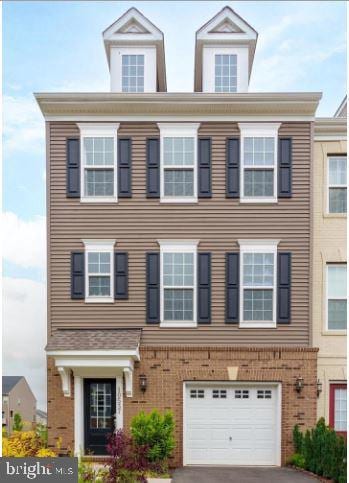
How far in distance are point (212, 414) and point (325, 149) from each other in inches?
240

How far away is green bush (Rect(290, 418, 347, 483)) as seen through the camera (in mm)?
7910

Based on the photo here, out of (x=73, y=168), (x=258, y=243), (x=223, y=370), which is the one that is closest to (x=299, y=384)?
(x=223, y=370)

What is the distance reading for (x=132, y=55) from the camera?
952cm

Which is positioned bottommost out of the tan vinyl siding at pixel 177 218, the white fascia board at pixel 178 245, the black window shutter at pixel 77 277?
the black window shutter at pixel 77 277

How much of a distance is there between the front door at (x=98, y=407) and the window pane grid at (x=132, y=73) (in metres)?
6.21

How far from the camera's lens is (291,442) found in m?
9.02

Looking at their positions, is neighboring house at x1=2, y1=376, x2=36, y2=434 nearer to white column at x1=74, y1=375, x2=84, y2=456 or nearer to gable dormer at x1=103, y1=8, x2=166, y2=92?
white column at x1=74, y1=375, x2=84, y2=456

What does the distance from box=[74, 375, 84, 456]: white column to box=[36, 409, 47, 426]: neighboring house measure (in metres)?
0.68

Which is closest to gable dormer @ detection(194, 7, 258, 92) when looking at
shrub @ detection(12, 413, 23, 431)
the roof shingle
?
the roof shingle

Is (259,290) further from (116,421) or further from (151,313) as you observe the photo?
(116,421)

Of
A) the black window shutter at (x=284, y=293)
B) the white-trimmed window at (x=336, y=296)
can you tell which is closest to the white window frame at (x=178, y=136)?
the black window shutter at (x=284, y=293)

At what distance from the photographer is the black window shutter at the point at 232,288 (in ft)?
30.1

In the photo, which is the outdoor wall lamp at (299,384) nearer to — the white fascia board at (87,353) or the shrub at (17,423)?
the white fascia board at (87,353)

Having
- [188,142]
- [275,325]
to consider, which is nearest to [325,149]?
[188,142]
